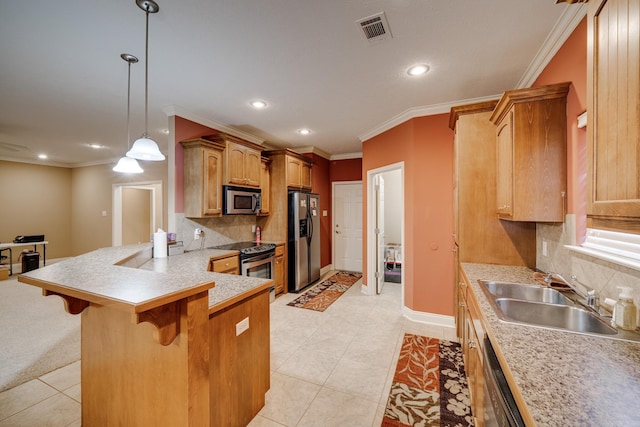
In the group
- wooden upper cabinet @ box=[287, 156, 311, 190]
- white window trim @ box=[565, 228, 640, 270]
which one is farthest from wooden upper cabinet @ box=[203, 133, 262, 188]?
white window trim @ box=[565, 228, 640, 270]

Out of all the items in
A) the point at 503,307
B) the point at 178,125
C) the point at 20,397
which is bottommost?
the point at 20,397

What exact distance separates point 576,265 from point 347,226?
430cm

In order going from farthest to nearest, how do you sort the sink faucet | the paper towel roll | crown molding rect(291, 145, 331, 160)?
crown molding rect(291, 145, 331, 160) < the paper towel roll < the sink faucet

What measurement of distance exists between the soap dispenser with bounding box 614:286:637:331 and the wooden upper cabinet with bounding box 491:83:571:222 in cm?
78

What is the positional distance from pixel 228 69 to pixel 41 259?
25.0ft

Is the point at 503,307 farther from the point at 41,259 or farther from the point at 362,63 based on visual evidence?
the point at 41,259

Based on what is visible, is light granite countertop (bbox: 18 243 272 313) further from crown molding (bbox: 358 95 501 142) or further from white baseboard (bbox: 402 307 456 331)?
crown molding (bbox: 358 95 501 142)

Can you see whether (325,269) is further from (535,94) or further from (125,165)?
(535,94)

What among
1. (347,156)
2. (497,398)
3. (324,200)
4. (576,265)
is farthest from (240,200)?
(576,265)

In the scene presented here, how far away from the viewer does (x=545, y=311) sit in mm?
1554

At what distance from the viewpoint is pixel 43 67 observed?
2.28 m

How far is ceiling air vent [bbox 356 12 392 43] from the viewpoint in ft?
5.53

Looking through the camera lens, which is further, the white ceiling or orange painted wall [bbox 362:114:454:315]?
orange painted wall [bbox 362:114:454:315]

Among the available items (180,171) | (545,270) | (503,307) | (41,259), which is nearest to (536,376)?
(503,307)
